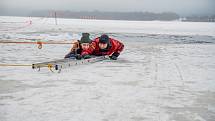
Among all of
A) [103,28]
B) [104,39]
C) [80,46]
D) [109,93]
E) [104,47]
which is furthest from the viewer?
[103,28]

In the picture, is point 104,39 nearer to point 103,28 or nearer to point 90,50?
point 90,50

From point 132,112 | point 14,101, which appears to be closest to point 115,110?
point 132,112

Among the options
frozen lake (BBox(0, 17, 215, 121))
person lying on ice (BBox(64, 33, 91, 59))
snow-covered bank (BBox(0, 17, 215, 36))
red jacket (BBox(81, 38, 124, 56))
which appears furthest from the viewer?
snow-covered bank (BBox(0, 17, 215, 36))

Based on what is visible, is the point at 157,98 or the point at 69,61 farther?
the point at 69,61

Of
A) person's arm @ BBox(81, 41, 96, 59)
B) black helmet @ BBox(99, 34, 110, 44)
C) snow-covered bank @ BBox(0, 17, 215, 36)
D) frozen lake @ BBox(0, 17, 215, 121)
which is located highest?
black helmet @ BBox(99, 34, 110, 44)

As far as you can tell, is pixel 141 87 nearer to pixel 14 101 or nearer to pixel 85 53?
pixel 14 101

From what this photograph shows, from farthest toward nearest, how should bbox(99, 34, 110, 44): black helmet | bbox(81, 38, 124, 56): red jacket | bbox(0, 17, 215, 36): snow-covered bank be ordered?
bbox(0, 17, 215, 36): snow-covered bank, bbox(81, 38, 124, 56): red jacket, bbox(99, 34, 110, 44): black helmet

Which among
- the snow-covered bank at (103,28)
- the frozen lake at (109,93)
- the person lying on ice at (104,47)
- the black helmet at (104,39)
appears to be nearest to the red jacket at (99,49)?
the person lying on ice at (104,47)

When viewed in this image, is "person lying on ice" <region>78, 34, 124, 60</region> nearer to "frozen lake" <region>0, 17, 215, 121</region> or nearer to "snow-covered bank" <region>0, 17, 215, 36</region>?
"frozen lake" <region>0, 17, 215, 121</region>

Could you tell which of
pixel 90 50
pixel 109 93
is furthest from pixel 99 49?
pixel 109 93

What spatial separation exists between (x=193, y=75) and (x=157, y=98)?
318cm

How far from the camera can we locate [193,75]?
9.12 m

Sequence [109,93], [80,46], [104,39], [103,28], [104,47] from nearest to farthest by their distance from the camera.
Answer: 1. [109,93]
2. [80,46]
3. [104,39]
4. [104,47]
5. [103,28]

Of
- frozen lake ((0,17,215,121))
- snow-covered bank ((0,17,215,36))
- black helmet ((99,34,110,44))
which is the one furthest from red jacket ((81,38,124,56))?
snow-covered bank ((0,17,215,36))
